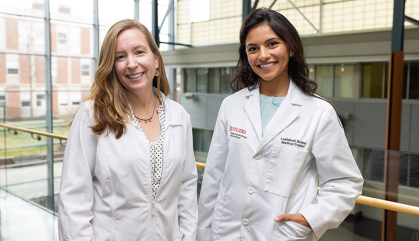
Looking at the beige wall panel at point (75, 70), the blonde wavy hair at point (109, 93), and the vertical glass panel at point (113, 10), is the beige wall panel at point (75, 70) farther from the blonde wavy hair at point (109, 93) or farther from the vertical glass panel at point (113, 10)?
the blonde wavy hair at point (109, 93)

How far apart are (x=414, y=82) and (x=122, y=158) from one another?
38.4 ft

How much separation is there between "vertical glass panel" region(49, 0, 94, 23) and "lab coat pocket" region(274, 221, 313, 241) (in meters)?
13.7

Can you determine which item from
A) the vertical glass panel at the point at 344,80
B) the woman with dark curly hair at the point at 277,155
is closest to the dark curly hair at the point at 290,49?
the woman with dark curly hair at the point at 277,155

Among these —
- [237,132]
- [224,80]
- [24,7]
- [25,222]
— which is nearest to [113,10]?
[24,7]

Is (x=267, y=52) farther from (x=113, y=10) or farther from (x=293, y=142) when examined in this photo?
(x=113, y=10)

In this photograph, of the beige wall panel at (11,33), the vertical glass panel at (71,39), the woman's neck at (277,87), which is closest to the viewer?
the woman's neck at (277,87)

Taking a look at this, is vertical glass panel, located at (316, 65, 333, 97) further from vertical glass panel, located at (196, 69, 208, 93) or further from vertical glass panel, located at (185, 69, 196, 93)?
vertical glass panel, located at (185, 69, 196, 93)

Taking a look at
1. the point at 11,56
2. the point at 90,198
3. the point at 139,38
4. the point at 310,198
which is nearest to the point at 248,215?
the point at 310,198

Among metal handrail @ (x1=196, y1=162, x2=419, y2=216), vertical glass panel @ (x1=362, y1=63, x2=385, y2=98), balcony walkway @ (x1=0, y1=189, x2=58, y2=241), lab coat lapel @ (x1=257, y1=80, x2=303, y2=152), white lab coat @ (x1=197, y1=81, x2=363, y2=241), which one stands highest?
vertical glass panel @ (x1=362, y1=63, x2=385, y2=98)

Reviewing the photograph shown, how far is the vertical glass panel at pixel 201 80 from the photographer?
16766 mm

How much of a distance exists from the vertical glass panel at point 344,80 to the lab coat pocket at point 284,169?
11734 millimetres

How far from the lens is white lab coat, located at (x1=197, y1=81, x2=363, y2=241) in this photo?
1.53m

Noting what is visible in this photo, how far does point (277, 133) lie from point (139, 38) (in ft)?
2.38

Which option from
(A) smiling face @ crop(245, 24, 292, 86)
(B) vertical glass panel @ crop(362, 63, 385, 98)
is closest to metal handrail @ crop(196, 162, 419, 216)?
(A) smiling face @ crop(245, 24, 292, 86)
